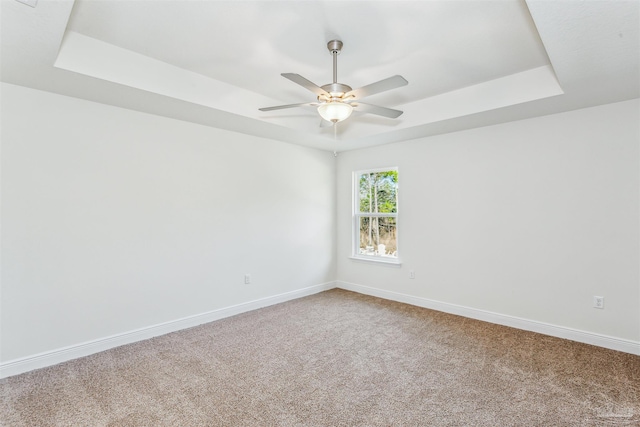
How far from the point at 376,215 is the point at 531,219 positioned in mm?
2063

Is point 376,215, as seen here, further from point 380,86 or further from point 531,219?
point 380,86

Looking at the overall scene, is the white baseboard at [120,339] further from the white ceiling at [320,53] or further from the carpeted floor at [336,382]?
the white ceiling at [320,53]

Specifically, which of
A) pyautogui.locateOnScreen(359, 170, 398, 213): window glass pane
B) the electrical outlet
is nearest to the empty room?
the electrical outlet

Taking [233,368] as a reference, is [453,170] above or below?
above

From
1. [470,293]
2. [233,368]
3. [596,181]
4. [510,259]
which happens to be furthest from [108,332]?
[596,181]

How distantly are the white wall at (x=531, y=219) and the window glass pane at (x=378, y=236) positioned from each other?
0.24 m

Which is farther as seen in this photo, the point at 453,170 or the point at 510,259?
the point at 453,170

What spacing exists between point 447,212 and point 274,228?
2360 mm

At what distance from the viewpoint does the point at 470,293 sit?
12.8 feet

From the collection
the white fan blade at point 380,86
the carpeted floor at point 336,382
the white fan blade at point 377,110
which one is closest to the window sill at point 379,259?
the carpeted floor at point 336,382

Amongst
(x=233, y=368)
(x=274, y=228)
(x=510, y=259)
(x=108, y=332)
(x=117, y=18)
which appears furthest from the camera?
(x=274, y=228)

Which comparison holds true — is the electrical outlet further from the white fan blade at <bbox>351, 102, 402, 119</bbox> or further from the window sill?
the white fan blade at <bbox>351, 102, 402, 119</bbox>

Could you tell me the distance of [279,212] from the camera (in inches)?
179

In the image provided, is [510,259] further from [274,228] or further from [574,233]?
[274,228]
